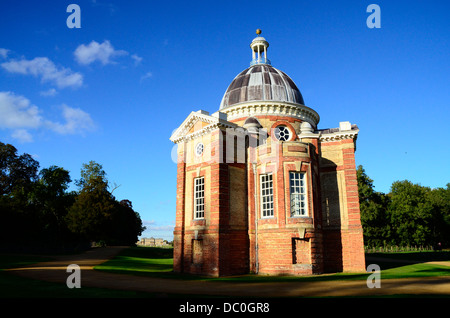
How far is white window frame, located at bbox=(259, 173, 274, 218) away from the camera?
23.5m

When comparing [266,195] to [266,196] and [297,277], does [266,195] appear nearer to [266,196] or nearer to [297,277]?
[266,196]

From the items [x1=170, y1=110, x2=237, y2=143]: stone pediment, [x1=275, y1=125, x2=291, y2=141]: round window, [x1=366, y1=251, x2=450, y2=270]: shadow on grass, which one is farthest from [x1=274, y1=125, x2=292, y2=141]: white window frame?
[x1=366, y1=251, x2=450, y2=270]: shadow on grass

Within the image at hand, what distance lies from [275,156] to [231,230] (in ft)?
20.7

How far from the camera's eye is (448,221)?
62.9 meters

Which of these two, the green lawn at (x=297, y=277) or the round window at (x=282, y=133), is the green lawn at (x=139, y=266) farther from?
the round window at (x=282, y=133)

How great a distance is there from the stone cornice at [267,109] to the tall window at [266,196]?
670 centimetres

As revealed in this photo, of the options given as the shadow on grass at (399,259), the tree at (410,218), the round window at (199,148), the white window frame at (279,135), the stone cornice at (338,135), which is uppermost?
the white window frame at (279,135)

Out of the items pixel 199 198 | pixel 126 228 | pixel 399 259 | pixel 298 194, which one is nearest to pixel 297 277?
pixel 298 194

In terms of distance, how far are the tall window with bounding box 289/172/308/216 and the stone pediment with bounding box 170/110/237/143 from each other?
6.16 metres

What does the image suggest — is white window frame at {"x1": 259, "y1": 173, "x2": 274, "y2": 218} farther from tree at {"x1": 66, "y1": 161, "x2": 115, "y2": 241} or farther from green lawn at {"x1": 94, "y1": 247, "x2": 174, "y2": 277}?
tree at {"x1": 66, "y1": 161, "x2": 115, "y2": 241}

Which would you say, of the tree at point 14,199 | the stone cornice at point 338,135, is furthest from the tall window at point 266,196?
the tree at point 14,199

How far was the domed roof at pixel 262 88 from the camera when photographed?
29.4 m

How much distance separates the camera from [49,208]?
55375 millimetres

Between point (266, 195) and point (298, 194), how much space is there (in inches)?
92.5
